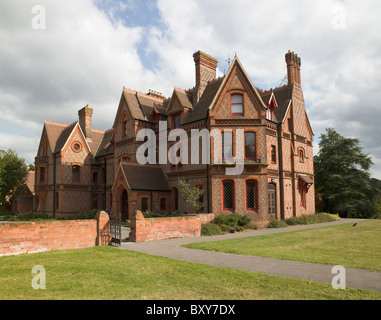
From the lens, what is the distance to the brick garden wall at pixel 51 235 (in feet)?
39.1

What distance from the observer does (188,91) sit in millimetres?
29656

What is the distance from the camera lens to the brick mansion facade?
23.4m

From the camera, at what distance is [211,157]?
23125 millimetres

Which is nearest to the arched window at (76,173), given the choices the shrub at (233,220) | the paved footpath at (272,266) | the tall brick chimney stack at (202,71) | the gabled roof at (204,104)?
the gabled roof at (204,104)


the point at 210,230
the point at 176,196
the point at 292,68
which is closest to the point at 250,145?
the point at 176,196

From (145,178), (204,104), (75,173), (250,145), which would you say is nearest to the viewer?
(250,145)

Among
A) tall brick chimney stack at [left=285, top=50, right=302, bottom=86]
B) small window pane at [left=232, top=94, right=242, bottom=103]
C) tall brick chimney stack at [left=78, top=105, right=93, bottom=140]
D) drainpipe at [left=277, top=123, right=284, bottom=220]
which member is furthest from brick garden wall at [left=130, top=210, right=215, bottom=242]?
tall brick chimney stack at [left=78, top=105, right=93, bottom=140]

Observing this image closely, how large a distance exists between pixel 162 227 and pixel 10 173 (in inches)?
1439

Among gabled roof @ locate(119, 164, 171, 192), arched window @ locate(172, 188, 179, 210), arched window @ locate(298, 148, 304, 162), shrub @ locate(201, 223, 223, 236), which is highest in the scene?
arched window @ locate(298, 148, 304, 162)

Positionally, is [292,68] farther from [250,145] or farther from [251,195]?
[251,195]

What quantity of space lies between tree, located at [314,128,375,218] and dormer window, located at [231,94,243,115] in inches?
824

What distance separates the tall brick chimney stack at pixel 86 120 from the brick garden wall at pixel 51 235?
28491mm

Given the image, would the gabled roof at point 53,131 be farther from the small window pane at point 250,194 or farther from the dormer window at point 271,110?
the dormer window at point 271,110

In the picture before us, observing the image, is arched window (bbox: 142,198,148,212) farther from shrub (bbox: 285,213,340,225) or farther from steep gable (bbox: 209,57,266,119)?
shrub (bbox: 285,213,340,225)
